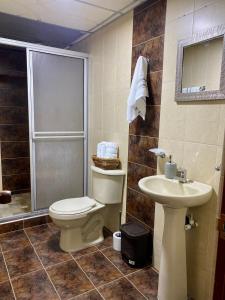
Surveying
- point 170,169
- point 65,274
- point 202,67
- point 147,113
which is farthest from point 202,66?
point 65,274

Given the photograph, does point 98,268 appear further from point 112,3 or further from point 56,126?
point 112,3

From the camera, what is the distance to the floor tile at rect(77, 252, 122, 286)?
1849 millimetres

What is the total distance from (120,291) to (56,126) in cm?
179

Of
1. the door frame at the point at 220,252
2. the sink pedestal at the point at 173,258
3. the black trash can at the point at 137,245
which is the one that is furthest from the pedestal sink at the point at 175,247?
the door frame at the point at 220,252

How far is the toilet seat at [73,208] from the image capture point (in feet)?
6.81

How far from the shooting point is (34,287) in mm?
1731

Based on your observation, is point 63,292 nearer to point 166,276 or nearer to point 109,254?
point 109,254

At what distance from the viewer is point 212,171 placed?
58.1 inches

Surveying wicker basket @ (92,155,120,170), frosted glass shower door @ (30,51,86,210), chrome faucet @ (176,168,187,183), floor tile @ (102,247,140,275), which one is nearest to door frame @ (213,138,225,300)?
chrome faucet @ (176,168,187,183)

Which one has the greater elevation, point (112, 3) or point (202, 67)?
point (112, 3)

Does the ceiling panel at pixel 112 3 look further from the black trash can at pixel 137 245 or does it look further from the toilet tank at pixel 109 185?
the black trash can at pixel 137 245

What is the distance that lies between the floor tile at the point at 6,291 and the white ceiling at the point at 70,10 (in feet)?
7.50

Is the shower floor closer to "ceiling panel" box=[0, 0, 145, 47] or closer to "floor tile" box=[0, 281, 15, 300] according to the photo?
"floor tile" box=[0, 281, 15, 300]

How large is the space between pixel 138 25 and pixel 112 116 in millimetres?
872
